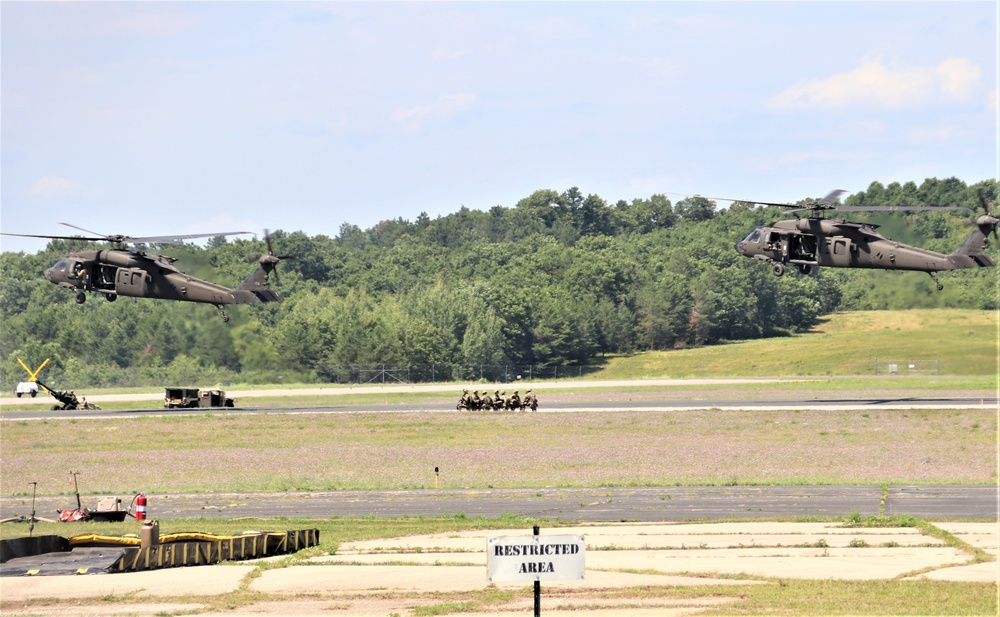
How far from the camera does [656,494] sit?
143 feet

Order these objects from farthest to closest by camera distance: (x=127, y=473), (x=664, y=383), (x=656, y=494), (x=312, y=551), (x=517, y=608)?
(x=664, y=383) → (x=127, y=473) → (x=656, y=494) → (x=312, y=551) → (x=517, y=608)

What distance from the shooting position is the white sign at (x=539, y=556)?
17.1 metres

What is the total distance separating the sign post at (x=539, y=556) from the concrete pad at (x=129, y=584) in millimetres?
10959

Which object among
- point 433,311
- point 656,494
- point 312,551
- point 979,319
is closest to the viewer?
point 312,551

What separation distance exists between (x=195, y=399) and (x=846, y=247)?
4732cm

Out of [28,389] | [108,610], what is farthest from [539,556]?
[28,389]

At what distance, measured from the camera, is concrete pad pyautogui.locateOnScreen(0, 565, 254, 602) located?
25.8 meters

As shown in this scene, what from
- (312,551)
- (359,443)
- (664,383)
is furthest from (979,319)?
(312,551)

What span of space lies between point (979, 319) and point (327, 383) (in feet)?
196

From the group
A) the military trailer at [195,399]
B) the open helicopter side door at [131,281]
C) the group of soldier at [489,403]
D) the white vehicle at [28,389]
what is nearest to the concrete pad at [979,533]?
the group of soldier at [489,403]

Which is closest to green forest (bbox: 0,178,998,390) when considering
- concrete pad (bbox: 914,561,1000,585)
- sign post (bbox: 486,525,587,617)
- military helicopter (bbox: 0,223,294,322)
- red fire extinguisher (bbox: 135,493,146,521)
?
military helicopter (bbox: 0,223,294,322)

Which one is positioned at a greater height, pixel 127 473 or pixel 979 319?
pixel 979 319

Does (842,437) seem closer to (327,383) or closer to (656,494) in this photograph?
(656,494)

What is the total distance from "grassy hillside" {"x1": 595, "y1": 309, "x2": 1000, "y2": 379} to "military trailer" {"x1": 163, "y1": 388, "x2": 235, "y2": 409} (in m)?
51.6
